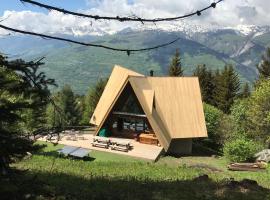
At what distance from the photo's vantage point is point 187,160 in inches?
1483

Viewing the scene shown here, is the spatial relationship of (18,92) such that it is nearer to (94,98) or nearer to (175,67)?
(175,67)

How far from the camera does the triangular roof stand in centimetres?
4034

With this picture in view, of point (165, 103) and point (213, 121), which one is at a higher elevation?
point (165, 103)

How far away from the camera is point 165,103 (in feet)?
139

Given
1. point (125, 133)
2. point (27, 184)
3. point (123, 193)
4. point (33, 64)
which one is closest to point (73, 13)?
point (33, 64)

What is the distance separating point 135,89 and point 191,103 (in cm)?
648

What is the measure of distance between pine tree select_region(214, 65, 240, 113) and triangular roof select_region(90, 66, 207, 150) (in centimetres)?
2574

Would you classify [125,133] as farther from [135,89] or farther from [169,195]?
[169,195]

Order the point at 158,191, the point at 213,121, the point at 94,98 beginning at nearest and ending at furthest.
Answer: the point at 158,191 < the point at 213,121 < the point at 94,98

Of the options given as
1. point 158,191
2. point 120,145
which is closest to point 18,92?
point 158,191

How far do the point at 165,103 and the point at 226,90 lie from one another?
1160 inches

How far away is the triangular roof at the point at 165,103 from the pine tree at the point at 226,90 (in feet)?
84.5

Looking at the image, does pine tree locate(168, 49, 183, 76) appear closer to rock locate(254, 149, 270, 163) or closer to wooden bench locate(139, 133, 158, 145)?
wooden bench locate(139, 133, 158, 145)

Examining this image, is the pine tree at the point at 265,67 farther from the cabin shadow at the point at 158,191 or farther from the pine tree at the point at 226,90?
the cabin shadow at the point at 158,191
